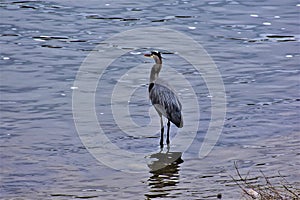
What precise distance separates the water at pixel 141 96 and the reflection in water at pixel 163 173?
0.05 feet

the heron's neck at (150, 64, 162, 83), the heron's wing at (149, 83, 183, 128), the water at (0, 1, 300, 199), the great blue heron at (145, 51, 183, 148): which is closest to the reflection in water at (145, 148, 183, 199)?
the water at (0, 1, 300, 199)

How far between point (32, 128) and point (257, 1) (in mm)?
11334

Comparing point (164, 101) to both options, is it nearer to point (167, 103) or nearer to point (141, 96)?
point (167, 103)

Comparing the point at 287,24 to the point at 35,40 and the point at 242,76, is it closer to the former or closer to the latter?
the point at 242,76

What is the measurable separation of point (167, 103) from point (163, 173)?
191 cm

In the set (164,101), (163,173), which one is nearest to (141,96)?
(164,101)

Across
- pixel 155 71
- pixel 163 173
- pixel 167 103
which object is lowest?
pixel 163 173

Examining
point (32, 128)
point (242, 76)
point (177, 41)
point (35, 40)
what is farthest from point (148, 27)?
point (32, 128)

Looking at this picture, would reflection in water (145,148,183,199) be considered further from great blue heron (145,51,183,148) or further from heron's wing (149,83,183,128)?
heron's wing (149,83,183,128)

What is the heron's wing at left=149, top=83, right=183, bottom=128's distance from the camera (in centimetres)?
1271

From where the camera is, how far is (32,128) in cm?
1322

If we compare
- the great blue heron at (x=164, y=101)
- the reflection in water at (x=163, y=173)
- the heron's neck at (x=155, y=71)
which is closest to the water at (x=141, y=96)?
the reflection in water at (x=163, y=173)

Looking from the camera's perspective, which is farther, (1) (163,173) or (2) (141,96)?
(2) (141,96)

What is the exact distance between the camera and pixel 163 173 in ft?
36.9
